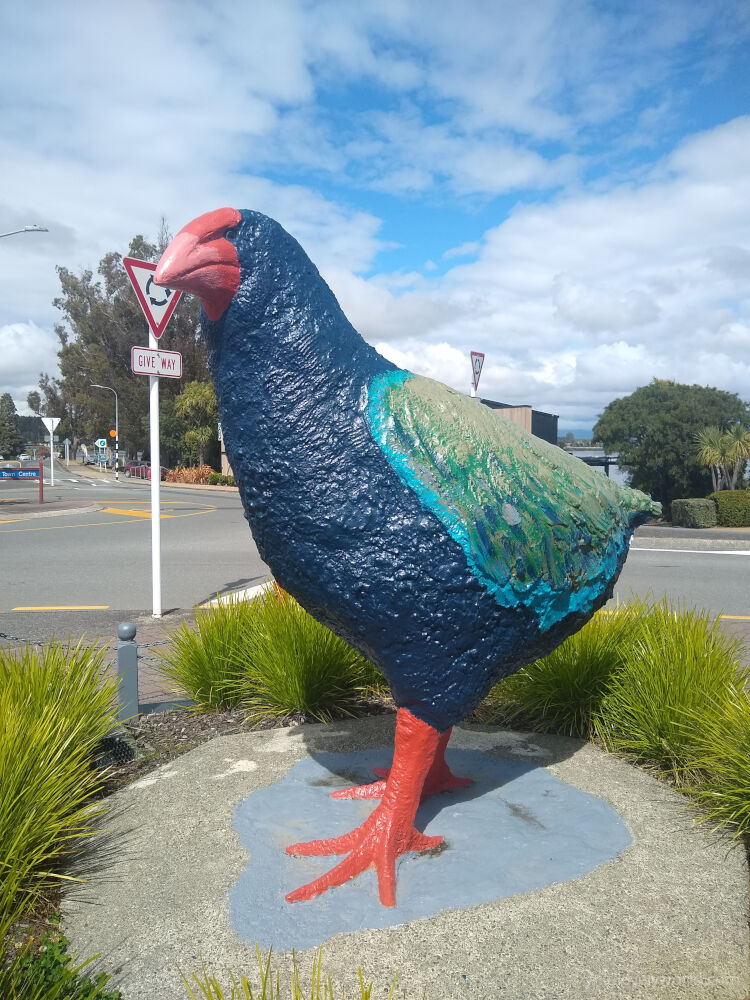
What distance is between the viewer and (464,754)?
138 inches

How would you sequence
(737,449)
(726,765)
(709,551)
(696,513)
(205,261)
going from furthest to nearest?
1. (737,449)
2. (696,513)
3. (709,551)
4. (726,765)
5. (205,261)

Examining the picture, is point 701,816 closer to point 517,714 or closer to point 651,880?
point 651,880

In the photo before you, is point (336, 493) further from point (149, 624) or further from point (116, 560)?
point (116, 560)

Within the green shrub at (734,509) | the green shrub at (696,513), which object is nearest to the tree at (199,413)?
the green shrub at (696,513)

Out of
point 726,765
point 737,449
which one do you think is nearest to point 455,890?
point 726,765

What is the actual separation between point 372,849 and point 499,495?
51.9 inches

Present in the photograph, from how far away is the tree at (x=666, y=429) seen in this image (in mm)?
18406

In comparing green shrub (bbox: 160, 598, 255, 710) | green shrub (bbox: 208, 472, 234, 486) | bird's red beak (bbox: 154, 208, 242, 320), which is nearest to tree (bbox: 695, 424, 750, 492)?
green shrub (bbox: 160, 598, 255, 710)

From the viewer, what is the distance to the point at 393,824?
2.42 m

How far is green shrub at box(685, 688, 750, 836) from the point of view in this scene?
8.80 feet

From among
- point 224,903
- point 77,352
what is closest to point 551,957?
point 224,903

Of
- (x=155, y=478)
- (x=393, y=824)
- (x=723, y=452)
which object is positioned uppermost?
(x=723, y=452)

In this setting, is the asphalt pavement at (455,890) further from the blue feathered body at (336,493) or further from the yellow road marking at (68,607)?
the yellow road marking at (68,607)

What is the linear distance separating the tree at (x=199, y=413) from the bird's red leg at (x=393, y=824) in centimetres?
3481
